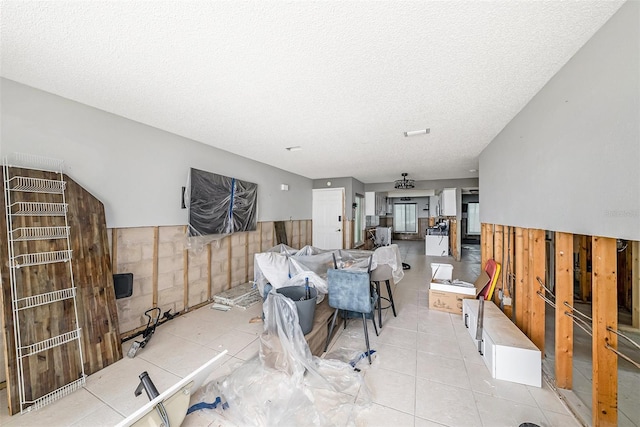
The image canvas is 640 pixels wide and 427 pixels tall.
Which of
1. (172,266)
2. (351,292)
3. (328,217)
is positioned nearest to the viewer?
(351,292)

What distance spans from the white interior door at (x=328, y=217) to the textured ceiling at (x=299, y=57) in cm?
383

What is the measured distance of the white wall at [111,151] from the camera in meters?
1.91

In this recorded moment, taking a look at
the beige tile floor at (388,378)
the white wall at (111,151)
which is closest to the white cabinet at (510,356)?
the beige tile floor at (388,378)

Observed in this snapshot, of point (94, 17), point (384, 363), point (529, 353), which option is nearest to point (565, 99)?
point (529, 353)

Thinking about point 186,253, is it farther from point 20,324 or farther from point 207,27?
point 207,27

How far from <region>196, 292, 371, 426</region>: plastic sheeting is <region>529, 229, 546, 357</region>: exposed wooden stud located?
5.94 ft

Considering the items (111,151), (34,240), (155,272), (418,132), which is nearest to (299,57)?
(418,132)

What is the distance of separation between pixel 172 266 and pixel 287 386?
2266mm

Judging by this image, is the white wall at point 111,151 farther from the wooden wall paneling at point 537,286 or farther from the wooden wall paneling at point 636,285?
the wooden wall paneling at point 636,285

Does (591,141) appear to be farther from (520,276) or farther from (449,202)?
(449,202)

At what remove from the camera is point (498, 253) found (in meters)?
A: 3.28

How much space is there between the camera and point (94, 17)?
1222mm

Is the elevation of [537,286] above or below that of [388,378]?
above

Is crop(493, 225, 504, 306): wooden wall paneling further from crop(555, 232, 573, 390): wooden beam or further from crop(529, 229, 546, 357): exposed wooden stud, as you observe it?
crop(555, 232, 573, 390): wooden beam
